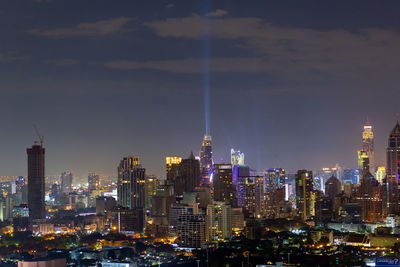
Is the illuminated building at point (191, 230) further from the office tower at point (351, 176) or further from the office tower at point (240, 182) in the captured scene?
the office tower at point (351, 176)

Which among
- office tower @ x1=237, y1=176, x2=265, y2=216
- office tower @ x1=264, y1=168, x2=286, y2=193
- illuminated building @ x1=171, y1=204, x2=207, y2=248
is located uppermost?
office tower @ x1=264, y1=168, x2=286, y2=193

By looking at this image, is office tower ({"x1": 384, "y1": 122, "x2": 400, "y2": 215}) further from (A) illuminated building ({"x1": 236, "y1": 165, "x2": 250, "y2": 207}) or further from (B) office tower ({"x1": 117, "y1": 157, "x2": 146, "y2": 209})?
(B) office tower ({"x1": 117, "y1": 157, "x2": 146, "y2": 209})

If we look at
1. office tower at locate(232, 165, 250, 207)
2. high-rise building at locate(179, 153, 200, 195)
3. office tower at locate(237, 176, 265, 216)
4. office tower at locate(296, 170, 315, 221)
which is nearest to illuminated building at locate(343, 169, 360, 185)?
office tower at locate(296, 170, 315, 221)

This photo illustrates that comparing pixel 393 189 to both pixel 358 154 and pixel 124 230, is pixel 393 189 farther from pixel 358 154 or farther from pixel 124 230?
pixel 124 230

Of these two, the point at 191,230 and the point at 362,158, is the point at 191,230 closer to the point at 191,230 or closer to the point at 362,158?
the point at 191,230

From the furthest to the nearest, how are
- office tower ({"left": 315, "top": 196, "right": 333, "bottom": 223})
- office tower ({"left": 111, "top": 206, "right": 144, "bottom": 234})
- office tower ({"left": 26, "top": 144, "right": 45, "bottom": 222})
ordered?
office tower ({"left": 26, "top": 144, "right": 45, "bottom": 222}), office tower ({"left": 315, "top": 196, "right": 333, "bottom": 223}), office tower ({"left": 111, "top": 206, "right": 144, "bottom": 234})

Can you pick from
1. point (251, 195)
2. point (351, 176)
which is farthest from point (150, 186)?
point (351, 176)

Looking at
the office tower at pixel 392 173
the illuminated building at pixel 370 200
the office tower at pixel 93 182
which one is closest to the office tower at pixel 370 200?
the illuminated building at pixel 370 200
